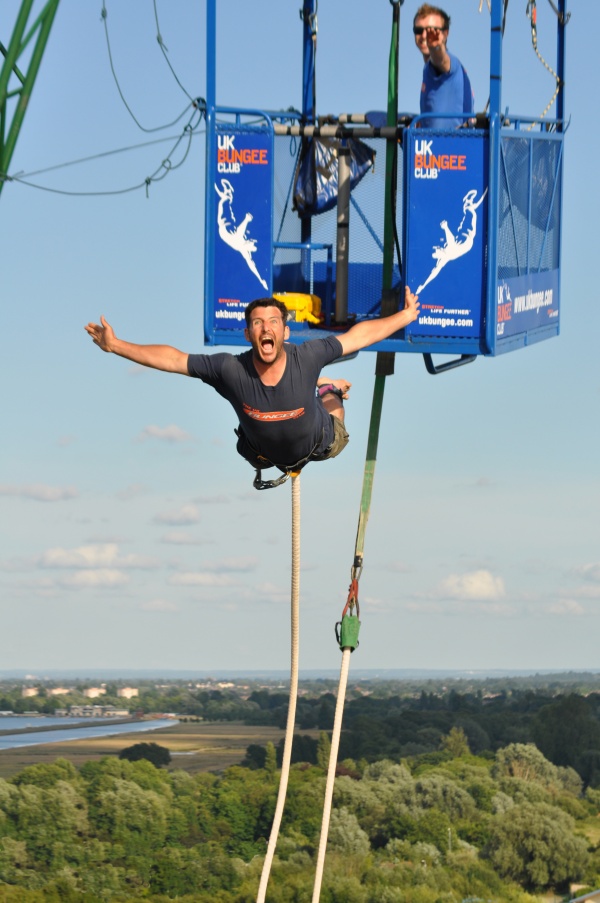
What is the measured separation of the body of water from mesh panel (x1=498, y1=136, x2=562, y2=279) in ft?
497

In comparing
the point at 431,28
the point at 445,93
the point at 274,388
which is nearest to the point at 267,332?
the point at 274,388

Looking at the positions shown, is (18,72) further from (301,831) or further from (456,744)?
(456,744)

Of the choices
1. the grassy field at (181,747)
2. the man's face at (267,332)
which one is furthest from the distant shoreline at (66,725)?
the man's face at (267,332)

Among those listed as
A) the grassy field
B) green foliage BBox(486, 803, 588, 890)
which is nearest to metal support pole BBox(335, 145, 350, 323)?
green foliage BBox(486, 803, 588, 890)

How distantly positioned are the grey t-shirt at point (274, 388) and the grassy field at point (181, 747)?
129052 millimetres

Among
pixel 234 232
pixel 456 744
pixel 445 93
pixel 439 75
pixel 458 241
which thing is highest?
pixel 439 75

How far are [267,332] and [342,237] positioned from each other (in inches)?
191

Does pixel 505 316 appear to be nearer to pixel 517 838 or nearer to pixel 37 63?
pixel 37 63

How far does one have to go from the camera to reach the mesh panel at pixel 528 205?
15.6 m

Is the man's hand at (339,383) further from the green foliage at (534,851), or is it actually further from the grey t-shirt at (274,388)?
the green foliage at (534,851)

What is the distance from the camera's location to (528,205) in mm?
16688

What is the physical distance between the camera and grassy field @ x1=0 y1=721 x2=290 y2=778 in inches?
5768

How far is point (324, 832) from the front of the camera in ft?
45.5

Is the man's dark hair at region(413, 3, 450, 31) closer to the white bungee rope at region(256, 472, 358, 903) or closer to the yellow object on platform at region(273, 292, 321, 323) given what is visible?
the yellow object on platform at region(273, 292, 321, 323)
